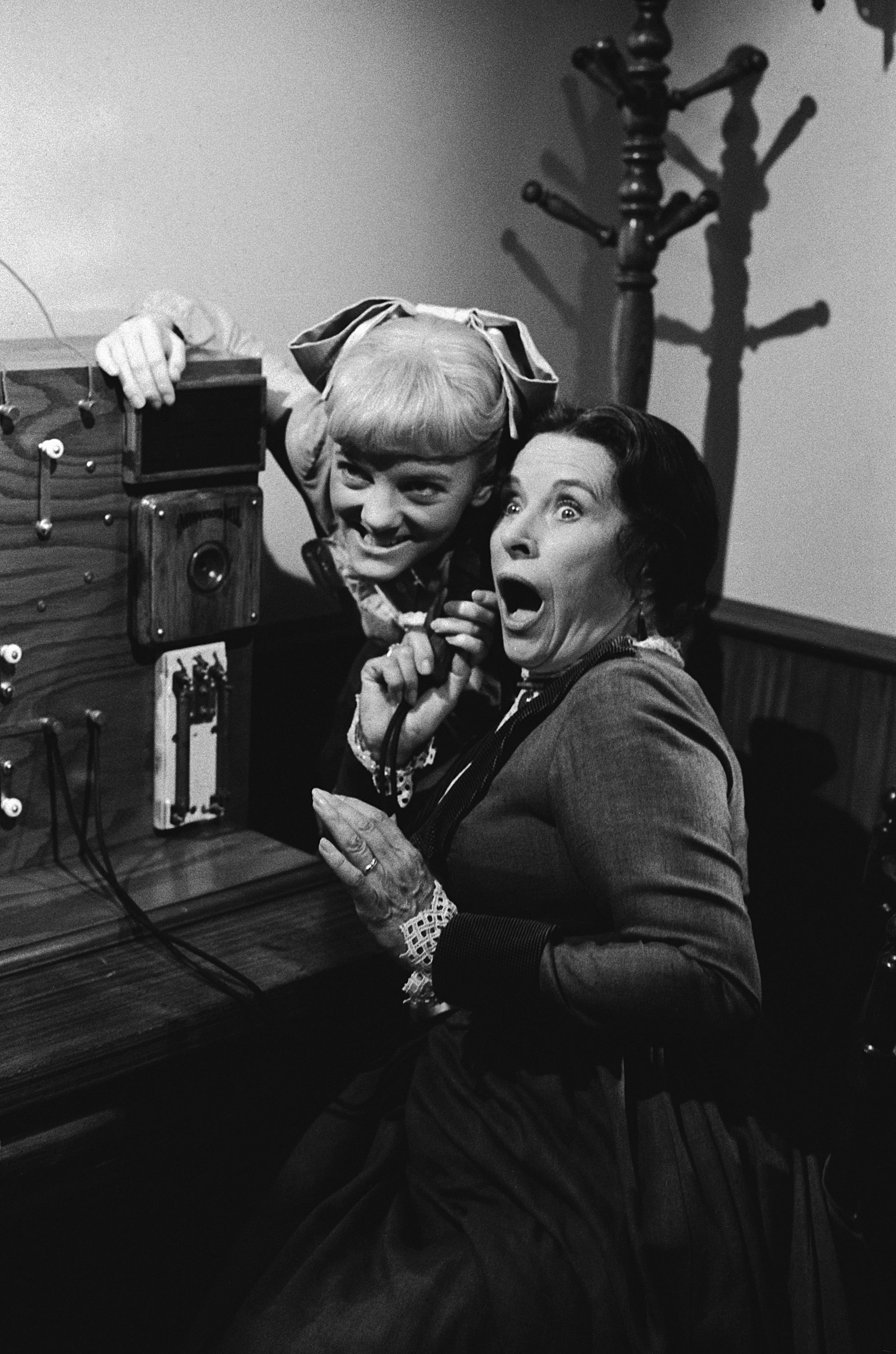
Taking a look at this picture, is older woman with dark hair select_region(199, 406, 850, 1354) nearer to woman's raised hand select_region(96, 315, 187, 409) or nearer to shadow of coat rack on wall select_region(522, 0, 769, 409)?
woman's raised hand select_region(96, 315, 187, 409)

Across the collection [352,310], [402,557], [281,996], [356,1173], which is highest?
[352,310]

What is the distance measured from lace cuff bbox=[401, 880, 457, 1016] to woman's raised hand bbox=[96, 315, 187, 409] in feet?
1.98

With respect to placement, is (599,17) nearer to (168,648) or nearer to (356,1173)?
(168,648)

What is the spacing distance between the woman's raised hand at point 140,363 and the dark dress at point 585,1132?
21.8 inches

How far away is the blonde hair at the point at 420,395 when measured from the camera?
5.64 ft

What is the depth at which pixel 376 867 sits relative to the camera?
1.53 meters

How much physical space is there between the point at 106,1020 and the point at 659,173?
202 cm

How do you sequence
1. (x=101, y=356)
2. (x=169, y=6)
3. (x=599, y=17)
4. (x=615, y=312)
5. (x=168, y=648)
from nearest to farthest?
(x=101, y=356), (x=168, y=648), (x=169, y=6), (x=599, y=17), (x=615, y=312)

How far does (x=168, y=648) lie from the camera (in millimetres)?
1812

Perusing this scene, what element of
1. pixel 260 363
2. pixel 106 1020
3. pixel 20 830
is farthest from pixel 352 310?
pixel 106 1020

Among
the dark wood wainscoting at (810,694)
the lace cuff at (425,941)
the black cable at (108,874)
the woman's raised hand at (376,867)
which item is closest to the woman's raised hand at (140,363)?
the black cable at (108,874)

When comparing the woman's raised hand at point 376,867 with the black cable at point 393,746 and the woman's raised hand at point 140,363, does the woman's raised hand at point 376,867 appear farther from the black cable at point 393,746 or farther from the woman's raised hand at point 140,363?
the woman's raised hand at point 140,363

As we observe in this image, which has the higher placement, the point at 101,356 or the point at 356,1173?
the point at 101,356

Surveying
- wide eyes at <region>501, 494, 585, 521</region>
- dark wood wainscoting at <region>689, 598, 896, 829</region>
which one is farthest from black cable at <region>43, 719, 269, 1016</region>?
dark wood wainscoting at <region>689, 598, 896, 829</region>
